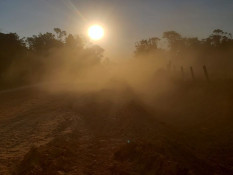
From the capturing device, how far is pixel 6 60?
112 ft

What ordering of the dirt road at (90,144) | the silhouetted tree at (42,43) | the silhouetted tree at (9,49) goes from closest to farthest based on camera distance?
1. the dirt road at (90,144)
2. the silhouetted tree at (9,49)
3. the silhouetted tree at (42,43)

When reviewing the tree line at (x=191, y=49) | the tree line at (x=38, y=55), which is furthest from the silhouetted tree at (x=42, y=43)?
the tree line at (x=191, y=49)

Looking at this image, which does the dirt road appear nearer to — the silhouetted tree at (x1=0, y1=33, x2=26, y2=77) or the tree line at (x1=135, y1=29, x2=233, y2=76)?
the silhouetted tree at (x1=0, y1=33, x2=26, y2=77)

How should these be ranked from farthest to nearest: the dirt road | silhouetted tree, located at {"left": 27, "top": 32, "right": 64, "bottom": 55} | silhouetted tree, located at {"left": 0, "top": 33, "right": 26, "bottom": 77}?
silhouetted tree, located at {"left": 27, "top": 32, "right": 64, "bottom": 55} → silhouetted tree, located at {"left": 0, "top": 33, "right": 26, "bottom": 77} → the dirt road

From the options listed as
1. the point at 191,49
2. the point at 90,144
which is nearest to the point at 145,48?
the point at 191,49

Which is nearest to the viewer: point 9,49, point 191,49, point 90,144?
point 90,144

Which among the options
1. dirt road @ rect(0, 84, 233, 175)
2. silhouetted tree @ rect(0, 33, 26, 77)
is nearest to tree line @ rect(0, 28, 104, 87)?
silhouetted tree @ rect(0, 33, 26, 77)

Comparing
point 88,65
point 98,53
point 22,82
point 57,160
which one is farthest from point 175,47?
point 57,160

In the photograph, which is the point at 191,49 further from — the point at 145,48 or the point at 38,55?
the point at 38,55

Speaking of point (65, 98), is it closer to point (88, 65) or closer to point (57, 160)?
point (57, 160)

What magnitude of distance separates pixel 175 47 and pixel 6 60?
161 feet

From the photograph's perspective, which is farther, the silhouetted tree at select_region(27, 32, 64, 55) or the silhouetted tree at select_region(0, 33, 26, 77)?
the silhouetted tree at select_region(27, 32, 64, 55)

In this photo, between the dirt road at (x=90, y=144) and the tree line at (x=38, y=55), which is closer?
the dirt road at (x=90, y=144)

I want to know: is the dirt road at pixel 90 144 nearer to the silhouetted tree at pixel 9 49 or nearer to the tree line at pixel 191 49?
the silhouetted tree at pixel 9 49
